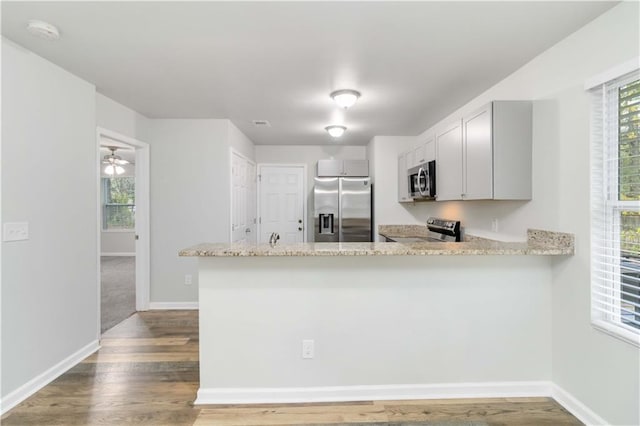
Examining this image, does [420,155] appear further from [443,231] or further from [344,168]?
[344,168]

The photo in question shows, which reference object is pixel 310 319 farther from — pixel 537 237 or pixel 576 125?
pixel 576 125

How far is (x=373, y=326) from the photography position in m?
2.13

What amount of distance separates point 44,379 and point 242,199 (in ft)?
9.41

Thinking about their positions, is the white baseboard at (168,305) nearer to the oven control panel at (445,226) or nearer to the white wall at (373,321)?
the white wall at (373,321)

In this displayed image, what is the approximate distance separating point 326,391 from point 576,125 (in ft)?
7.42

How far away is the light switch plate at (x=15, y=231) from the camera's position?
206cm

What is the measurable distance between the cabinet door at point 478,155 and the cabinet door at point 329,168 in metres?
2.55

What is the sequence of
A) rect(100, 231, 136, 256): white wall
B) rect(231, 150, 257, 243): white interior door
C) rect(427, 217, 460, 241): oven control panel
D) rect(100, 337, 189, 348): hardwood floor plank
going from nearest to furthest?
rect(100, 337, 189, 348): hardwood floor plank → rect(427, 217, 460, 241): oven control panel → rect(231, 150, 257, 243): white interior door → rect(100, 231, 136, 256): white wall

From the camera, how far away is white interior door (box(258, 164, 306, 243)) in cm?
564

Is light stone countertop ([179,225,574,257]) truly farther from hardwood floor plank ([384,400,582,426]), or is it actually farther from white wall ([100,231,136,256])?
white wall ([100,231,136,256])

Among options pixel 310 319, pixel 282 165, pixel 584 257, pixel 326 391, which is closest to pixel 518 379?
pixel 584 257

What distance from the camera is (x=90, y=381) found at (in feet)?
7.76

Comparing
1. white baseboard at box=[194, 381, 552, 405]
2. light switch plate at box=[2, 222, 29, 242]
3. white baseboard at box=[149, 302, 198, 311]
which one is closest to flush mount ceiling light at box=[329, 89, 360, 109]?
white baseboard at box=[194, 381, 552, 405]

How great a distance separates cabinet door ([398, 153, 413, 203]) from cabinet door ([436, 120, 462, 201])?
2.98 feet
